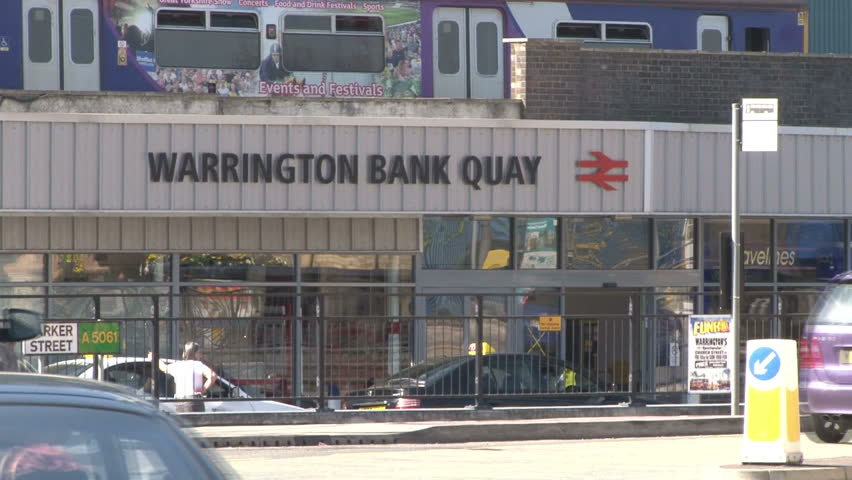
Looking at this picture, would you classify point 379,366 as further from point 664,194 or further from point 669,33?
point 669,33

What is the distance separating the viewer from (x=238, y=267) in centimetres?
2105

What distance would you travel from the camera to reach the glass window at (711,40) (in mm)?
22094

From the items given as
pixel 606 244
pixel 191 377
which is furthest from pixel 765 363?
pixel 606 244

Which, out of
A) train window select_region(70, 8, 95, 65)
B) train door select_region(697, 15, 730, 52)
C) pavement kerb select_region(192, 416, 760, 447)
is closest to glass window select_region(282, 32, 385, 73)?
train window select_region(70, 8, 95, 65)

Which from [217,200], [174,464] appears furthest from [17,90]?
[174,464]

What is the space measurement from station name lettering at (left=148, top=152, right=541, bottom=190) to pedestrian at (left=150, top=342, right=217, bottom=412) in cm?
480

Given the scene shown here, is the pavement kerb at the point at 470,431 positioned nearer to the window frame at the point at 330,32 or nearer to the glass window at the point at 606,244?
the glass window at the point at 606,244

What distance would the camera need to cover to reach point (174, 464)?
12.5 feet

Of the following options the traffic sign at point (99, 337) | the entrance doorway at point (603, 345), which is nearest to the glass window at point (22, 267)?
the traffic sign at point (99, 337)

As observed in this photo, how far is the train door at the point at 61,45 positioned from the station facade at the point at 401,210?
3.52 ft

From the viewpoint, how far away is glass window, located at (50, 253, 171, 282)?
20.6 meters

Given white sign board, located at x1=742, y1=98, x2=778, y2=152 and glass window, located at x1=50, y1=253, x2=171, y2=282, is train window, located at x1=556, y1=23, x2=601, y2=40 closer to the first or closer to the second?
glass window, located at x1=50, y1=253, x2=171, y2=282

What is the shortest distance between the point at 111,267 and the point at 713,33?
32.5 feet

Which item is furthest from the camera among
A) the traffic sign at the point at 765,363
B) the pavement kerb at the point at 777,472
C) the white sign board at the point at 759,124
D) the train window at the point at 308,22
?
the train window at the point at 308,22
